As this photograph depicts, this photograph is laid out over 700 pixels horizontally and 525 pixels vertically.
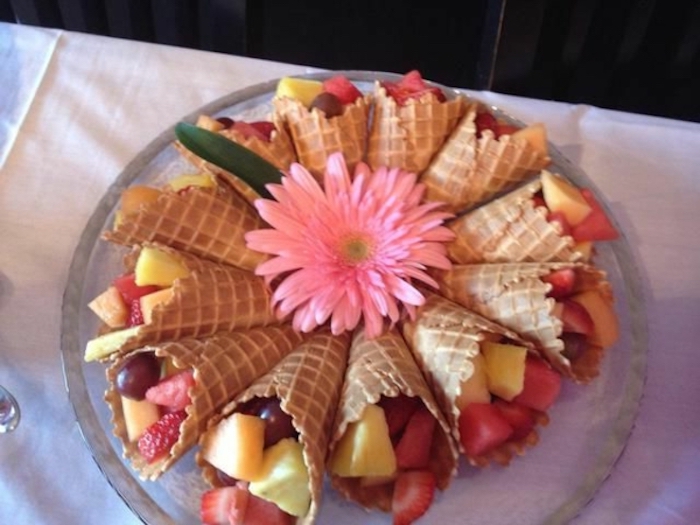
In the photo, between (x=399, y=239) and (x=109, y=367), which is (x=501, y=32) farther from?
(x=109, y=367)

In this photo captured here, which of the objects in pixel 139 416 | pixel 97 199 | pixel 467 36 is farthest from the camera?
pixel 467 36

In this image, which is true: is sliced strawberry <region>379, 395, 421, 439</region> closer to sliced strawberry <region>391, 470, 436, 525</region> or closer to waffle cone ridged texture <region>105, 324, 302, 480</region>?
sliced strawberry <region>391, 470, 436, 525</region>

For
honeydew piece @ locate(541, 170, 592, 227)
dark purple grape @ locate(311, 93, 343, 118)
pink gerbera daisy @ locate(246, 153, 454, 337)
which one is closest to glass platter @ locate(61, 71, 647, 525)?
honeydew piece @ locate(541, 170, 592, 227)

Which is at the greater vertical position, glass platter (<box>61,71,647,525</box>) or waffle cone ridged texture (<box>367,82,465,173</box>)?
waffle cone ridged texture (<box>367,82,465,173</box>)

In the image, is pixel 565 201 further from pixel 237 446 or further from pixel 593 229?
pixel 237 446

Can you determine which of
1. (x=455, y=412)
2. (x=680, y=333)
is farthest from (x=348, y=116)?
(x=680, y=333)

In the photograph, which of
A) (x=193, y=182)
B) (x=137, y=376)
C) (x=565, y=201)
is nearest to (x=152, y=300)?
(x=137, y=376)
